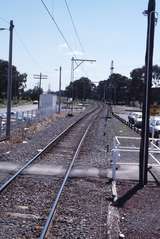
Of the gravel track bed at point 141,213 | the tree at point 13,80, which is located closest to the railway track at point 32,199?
the gravel track bed at point 141,213

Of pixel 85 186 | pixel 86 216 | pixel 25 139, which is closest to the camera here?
pixel 86 216

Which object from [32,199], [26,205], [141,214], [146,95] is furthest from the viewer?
[146,95]

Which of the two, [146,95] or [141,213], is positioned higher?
[146,95]

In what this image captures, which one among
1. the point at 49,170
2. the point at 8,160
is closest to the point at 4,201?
the point at 49,170

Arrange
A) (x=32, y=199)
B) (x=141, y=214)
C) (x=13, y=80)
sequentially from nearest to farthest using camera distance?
(x=141, y=214) → (x=32, y=199) → (x=13, y=80)

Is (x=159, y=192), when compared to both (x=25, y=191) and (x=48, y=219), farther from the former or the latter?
(x=48, y=219)

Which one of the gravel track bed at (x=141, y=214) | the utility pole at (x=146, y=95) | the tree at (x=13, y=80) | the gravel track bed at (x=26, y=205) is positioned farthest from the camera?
the tree at (x=13, y=80)

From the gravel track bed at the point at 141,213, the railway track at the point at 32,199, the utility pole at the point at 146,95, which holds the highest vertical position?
the utility pole at the point at 146,95

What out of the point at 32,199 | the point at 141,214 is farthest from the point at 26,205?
the point at 141,214

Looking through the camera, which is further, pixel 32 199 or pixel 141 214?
pixel 32 199

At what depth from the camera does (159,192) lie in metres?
13.3

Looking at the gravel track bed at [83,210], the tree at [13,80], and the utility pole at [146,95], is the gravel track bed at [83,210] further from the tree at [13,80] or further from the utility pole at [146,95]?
the tree at [13,80]

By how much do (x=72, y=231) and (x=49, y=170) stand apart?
7754 mm

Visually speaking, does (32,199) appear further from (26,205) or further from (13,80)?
(13,80)
